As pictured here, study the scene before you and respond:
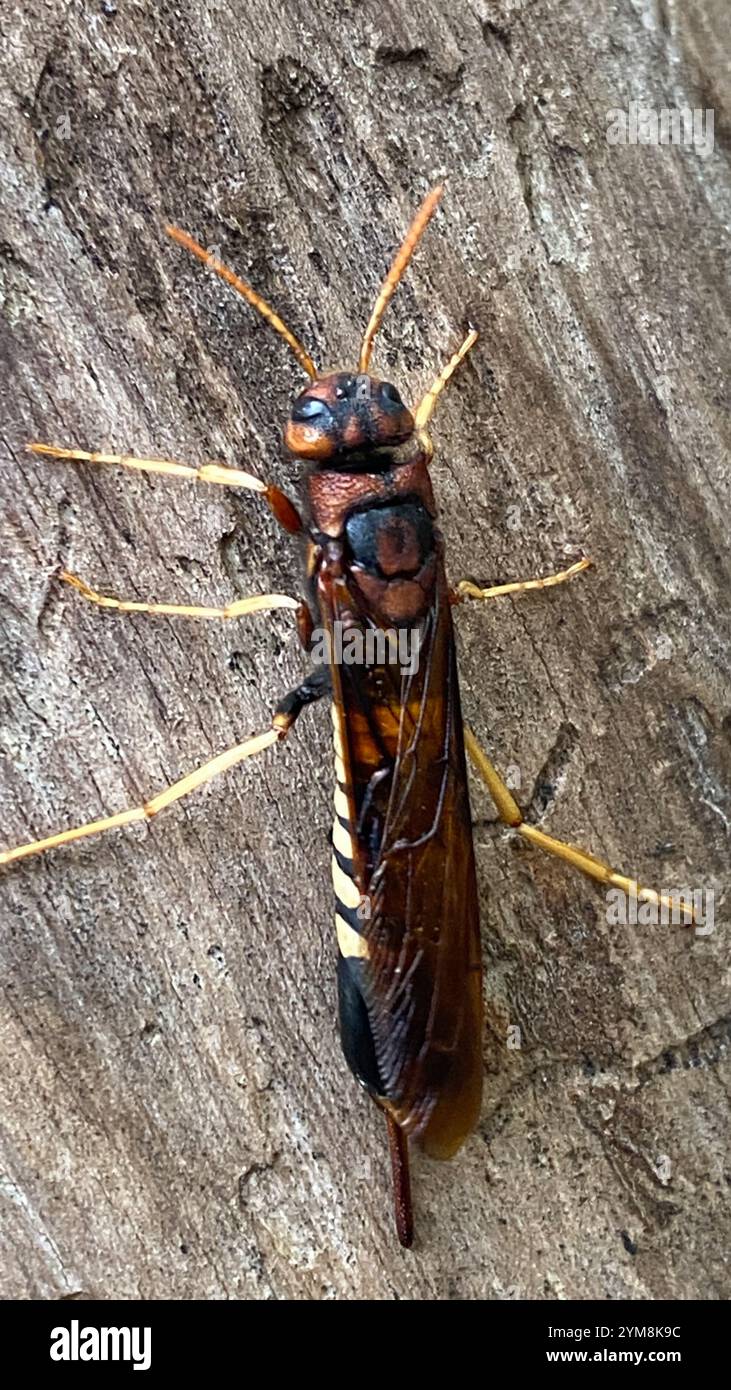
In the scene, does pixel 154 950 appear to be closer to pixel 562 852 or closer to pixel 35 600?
pixel 35 600

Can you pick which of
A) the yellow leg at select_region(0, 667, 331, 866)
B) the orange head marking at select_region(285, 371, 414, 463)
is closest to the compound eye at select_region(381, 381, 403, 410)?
the orange head marking at select_region(285, 371, 414, 463)

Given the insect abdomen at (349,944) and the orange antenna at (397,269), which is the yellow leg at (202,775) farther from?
the orange antenna at (397,269)

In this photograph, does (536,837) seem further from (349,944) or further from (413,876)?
(349,944)

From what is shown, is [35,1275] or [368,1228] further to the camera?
[368,1228]

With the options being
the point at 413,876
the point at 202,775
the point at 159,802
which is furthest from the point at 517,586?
the point at 159,802

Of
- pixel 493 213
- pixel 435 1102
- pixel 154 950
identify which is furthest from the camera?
pixel 493 213

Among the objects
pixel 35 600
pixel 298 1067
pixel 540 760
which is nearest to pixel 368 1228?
pixel 298 1067

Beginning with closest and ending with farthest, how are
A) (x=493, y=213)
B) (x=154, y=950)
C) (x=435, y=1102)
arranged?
(x=435, y=1102) → (x=154, y=950) → (x=493, y=213)
